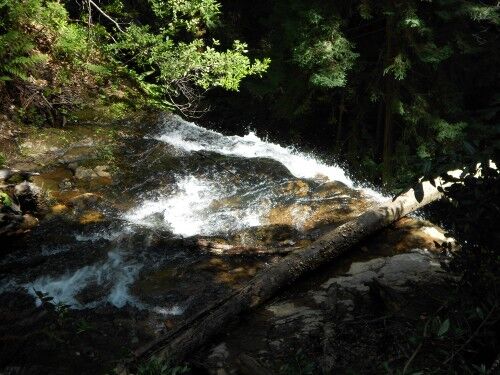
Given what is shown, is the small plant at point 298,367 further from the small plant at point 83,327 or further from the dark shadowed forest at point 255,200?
the small plant at point 83,327

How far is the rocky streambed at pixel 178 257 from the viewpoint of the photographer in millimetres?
3697

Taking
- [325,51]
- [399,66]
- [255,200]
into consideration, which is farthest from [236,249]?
[399,66]

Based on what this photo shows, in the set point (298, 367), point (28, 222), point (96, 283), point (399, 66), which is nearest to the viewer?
point (298, 367)

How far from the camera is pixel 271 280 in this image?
446 centimetres

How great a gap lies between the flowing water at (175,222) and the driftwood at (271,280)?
24.7 inches

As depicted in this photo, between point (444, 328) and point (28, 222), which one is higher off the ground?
point (444, 328)

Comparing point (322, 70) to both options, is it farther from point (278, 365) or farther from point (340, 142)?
point (278, 365)

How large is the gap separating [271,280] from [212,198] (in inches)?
120

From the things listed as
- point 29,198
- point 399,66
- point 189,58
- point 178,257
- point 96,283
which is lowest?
point 96,283

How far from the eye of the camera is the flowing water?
15.9 feet

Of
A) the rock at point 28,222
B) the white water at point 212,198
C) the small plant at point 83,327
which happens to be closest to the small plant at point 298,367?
the small plant at point 83,327

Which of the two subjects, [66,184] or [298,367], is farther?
[66,184]

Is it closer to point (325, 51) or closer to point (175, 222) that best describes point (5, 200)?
point (175, 222)

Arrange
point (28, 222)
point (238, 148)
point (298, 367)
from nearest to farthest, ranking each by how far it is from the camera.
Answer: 1. point (298, 367)
2. point (28, 222)
3. point (238, 148)
